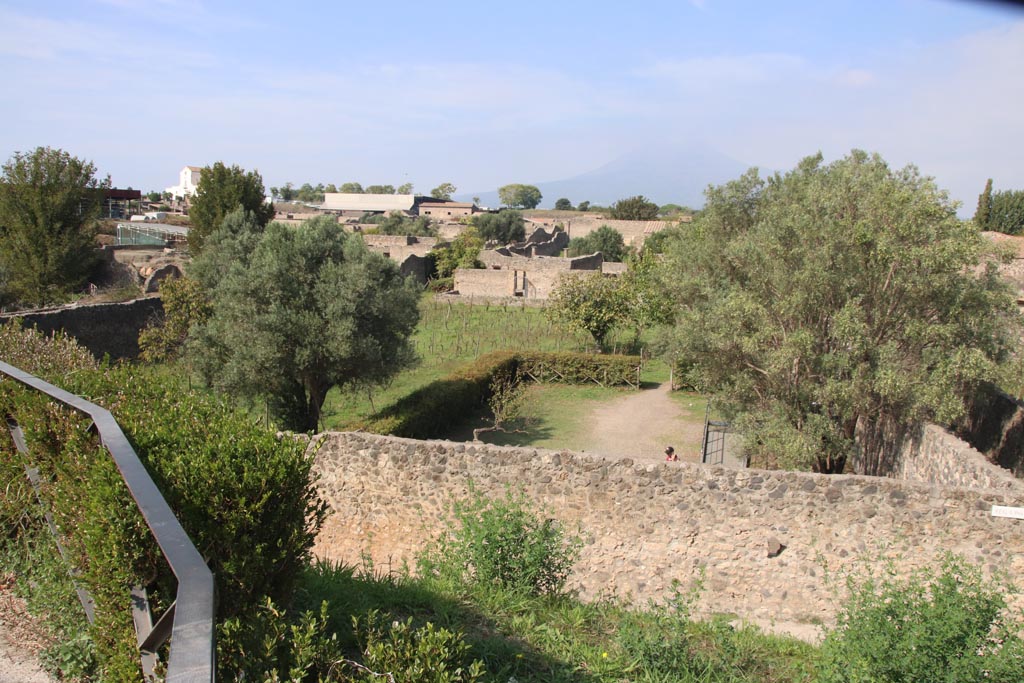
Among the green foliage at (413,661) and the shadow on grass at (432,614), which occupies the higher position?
the green foliage at (413,661)

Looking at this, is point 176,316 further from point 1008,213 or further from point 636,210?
point 636,210

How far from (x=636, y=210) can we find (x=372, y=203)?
48934mm

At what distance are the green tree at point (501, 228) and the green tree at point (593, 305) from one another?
124 feet

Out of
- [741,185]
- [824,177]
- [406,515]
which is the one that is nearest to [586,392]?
[741,185]

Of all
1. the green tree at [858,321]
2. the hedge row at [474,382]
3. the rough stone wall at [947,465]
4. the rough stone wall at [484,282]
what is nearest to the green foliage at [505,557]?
the rough stone wall at [947,465]

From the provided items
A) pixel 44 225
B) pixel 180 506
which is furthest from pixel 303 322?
pixel 44 225

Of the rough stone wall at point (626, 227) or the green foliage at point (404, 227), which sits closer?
the rough stone wall at point (626, 227)

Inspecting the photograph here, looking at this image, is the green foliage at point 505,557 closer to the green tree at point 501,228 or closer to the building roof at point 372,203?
the green tree at point 501,228

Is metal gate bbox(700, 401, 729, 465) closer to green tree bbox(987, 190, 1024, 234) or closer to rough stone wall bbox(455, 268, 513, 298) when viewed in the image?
rough stone wall bbox(455, 268, 513, 298)

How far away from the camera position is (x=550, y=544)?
7.36 metres

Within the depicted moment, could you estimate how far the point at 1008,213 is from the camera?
54062 mm

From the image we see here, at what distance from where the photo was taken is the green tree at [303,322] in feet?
50.5

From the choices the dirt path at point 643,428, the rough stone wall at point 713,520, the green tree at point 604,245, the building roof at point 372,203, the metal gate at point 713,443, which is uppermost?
the building roof at point 372,203

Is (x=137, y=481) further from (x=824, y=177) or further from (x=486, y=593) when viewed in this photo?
(x=824, y=177)
